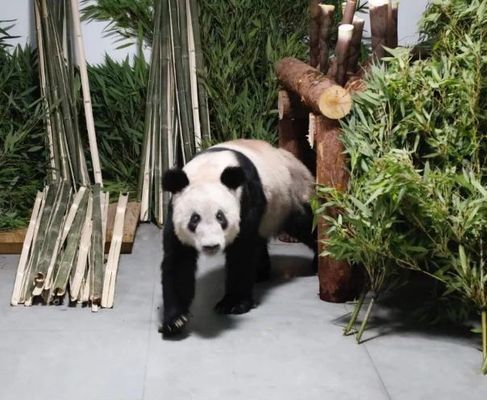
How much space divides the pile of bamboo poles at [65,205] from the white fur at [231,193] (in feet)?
2.36

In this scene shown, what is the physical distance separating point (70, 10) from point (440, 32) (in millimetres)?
2455

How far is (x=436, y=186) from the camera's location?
3.51 meters

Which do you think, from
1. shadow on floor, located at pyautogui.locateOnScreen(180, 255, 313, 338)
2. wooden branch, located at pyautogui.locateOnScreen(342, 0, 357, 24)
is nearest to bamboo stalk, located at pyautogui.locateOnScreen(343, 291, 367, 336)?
shadow on floor, located at pyautogui.locateOnScreen(180, 255, 313, 338)

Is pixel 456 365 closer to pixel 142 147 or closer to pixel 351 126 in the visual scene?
pixel 351 126

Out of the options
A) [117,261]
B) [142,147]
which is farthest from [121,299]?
[142,147]

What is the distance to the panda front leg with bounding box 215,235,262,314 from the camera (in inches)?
157

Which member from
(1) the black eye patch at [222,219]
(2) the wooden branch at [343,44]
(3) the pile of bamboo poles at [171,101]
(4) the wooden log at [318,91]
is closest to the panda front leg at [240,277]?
(1) the black eye patch at [222,219]

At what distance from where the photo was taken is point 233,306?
4035mm

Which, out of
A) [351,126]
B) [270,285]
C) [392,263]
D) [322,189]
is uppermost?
[351,126]

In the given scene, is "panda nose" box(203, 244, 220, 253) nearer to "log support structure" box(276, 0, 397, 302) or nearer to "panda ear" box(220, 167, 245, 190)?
"panda ear" box(220, 167, 245, 190)

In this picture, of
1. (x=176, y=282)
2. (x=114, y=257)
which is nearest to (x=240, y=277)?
(x=176, y=282)

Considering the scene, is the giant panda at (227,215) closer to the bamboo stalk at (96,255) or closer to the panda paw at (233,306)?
the panda paw at (233,306)

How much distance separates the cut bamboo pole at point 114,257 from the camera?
414 centimetres

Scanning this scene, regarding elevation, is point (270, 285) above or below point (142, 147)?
below
